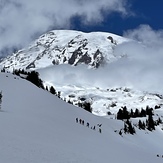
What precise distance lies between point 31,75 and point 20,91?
52248 mm

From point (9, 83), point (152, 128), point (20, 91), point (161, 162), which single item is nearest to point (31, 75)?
point (9, 83)

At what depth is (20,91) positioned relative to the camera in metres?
103

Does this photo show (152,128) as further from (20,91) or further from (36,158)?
(36,158)

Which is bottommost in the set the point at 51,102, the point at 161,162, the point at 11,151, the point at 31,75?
the point at 161,162

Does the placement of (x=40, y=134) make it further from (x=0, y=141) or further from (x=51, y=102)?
(x=51, y=102)

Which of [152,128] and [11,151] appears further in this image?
[152,128]

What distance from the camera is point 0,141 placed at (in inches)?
1170

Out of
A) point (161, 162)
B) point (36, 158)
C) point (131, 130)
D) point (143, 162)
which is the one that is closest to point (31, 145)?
point (36, 158)

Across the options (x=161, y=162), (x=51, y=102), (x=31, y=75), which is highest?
(x=31, y=75)

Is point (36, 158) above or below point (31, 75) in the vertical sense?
below

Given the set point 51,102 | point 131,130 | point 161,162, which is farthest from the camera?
point 131,130

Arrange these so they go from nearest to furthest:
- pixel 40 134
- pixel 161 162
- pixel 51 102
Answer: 1. pixel 40 134
2. pixel 161 162
3. pixel 51 102

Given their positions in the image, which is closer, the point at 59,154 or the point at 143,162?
the point at 59,154

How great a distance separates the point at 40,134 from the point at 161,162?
21933mm
